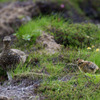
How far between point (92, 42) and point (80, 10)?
450 cm

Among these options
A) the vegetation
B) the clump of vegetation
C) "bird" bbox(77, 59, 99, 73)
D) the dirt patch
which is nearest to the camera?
the dirt patch

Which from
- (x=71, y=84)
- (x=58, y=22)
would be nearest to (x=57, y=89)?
(x=71, y=84)

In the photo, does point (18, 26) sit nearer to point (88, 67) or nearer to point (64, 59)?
point (64, 59)

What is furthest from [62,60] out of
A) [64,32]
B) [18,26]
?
[18,26]

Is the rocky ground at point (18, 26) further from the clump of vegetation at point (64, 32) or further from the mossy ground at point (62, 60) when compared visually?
the clump of vegetation at point (64, 32)

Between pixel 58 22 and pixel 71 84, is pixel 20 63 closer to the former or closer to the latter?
pixel 71 84

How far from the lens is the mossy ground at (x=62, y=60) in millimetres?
4297

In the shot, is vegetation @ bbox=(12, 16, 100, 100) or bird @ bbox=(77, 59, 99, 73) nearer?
vegetation @ bbox=(12, 16, 100, 100)

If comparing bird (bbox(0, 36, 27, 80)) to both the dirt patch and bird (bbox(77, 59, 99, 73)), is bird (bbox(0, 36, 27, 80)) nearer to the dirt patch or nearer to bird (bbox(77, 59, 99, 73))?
the dirt patch

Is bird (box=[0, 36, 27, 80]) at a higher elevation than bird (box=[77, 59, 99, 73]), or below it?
higher

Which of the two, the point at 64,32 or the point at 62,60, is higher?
the point at 64,32

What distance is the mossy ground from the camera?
4297 millimetres

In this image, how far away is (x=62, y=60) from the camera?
5.96m

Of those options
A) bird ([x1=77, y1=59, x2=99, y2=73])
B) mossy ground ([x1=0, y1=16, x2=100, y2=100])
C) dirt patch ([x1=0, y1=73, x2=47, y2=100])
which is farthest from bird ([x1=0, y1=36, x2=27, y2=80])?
bird ([x1=77, y1=59, x2=99, y2=73])
